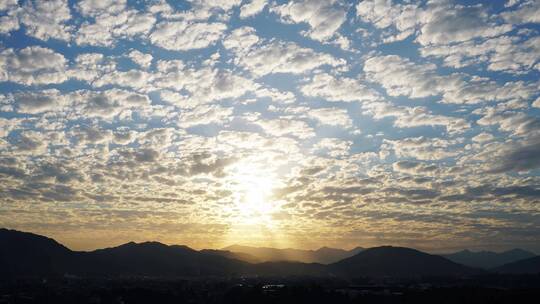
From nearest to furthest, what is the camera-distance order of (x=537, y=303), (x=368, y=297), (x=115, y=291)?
1. (x=537, y=303)
2. (x=368, y=297)
3. (x=115, y=291)

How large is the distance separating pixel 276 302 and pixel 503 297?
63942mm

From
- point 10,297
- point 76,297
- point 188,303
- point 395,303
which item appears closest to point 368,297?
point 395,303

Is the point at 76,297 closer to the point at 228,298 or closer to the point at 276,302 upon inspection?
the point at 228,298

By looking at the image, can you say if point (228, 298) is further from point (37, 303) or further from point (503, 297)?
point (503, 297)

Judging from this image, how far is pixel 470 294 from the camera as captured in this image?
462 ft

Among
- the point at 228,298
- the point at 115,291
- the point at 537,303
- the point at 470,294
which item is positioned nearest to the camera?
the point at 537,303

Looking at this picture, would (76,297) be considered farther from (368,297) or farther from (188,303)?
(368,297)

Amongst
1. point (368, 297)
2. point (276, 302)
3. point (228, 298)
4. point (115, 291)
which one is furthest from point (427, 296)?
→ point (115, 291)

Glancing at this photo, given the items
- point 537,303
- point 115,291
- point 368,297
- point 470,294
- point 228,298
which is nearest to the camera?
point 537,303

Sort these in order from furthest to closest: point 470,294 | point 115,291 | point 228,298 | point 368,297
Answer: point 115,291, point 228,298, point 368,297, point 470,294

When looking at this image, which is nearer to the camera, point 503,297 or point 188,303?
point 503,297

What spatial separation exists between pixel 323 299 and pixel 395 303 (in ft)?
77.6

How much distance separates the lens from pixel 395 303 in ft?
489

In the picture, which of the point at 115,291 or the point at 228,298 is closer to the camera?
the point at 228,298
